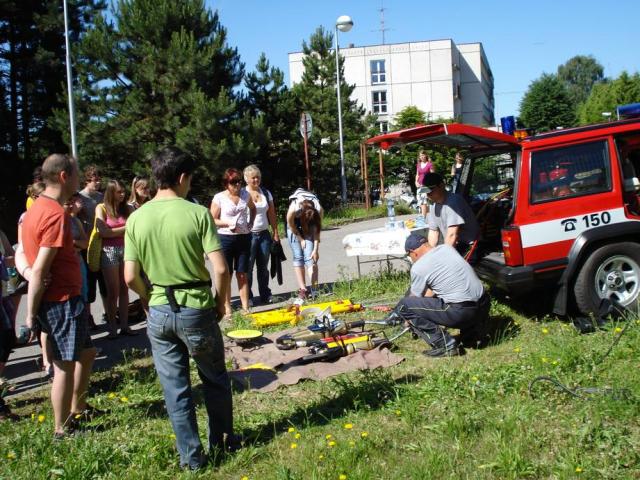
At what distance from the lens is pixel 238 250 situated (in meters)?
8.37

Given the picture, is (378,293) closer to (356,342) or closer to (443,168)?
(356,342)

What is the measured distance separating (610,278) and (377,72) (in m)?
67.3

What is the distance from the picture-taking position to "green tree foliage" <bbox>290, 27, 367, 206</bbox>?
31.0 meters

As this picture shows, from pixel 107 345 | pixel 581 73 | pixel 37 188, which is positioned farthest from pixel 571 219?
pixel 581 73

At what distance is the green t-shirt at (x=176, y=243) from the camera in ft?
12.2

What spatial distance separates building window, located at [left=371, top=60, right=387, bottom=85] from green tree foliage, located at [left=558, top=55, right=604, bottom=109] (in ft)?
104

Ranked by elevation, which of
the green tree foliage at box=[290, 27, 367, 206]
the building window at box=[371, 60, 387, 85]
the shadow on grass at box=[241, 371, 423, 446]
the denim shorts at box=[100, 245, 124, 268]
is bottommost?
the shadow on grass at box=[241, 371, 423, 446]

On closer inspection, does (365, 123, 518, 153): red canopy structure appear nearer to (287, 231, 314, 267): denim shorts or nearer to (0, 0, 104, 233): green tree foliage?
(287, 231, 314, 267): denim shorts

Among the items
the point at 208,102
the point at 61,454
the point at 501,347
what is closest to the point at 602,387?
the point at 501,347

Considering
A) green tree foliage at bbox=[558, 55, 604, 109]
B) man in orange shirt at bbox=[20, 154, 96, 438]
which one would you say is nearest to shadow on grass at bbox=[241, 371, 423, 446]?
man in orange shirt at bbox=[20, 154, 96, 438]

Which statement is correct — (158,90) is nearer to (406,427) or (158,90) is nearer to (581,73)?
(406,427)

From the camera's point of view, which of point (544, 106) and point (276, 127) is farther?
point (544, 106)

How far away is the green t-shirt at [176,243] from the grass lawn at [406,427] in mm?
1060

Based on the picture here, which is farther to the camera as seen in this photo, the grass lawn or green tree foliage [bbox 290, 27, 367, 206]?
green tree foliage [bbox 290, 27, 367, 206]
